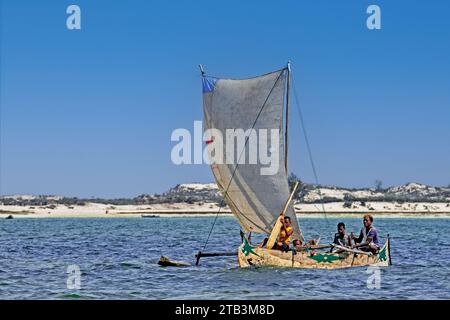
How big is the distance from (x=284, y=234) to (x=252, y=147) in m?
4.32

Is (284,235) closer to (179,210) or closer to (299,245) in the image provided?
(299,245)

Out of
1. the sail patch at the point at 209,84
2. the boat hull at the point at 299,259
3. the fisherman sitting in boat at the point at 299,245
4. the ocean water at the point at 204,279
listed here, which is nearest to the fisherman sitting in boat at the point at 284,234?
the boat hull at the point at 299,259

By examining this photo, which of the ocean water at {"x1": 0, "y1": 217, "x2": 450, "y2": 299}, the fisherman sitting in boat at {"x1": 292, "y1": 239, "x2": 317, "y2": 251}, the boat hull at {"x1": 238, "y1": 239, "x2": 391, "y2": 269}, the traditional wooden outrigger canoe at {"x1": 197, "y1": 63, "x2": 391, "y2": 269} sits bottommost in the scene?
the ocean water at {"x1": 0, "y1": 217, "x2": 450, "y2": 299}

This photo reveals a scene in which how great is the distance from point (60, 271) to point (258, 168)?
8689 mm

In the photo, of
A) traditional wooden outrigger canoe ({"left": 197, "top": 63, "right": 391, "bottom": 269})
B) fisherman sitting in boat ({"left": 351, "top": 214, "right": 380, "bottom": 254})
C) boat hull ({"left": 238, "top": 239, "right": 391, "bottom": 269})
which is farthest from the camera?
traditional wooden outrigger canoe ({"left": 197, "top": 63, "right": 391, "bottom": 269})

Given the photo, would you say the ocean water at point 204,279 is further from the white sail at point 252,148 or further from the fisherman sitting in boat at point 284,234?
the white sail at point 252,148

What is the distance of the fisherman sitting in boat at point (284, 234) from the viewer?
28.6 meters

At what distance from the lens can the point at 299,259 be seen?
28875 mm

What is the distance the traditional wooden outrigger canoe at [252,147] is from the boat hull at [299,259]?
1027 mm

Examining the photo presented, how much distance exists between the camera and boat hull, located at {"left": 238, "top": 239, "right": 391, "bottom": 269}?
93.5 feet

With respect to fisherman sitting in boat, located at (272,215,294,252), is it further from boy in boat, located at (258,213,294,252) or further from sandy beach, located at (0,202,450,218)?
sandy beach, located at (0,202,450,218)

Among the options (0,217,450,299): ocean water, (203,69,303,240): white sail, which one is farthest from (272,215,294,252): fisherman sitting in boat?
(203,69,303,240): white sail
